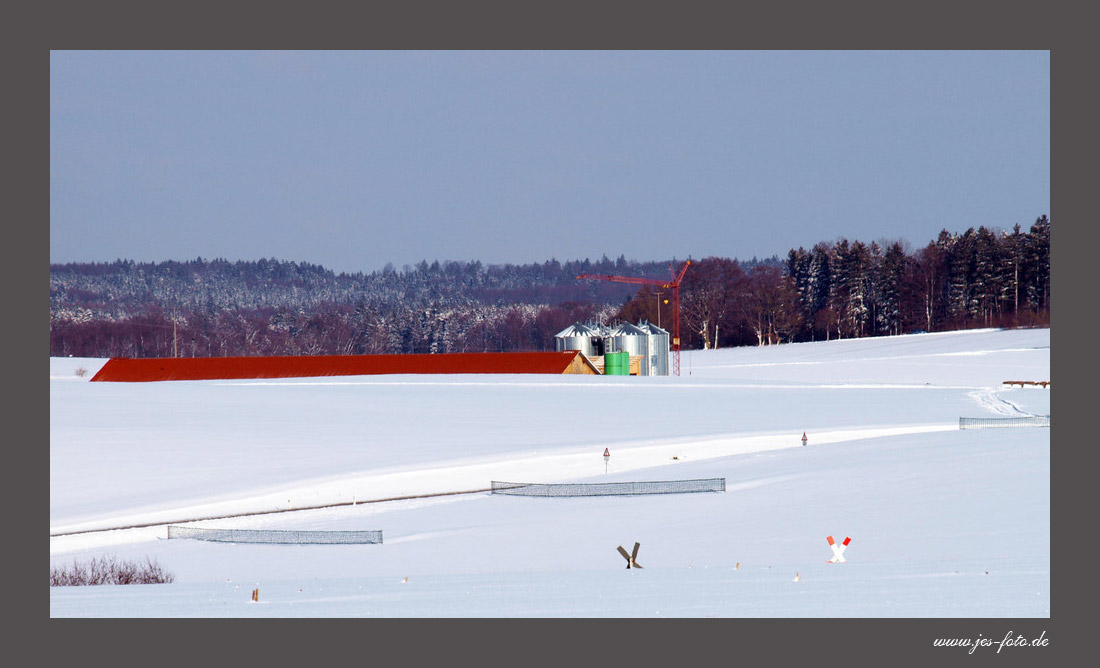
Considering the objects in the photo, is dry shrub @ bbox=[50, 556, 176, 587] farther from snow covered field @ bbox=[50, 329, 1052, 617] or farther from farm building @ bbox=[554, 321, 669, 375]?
farm building @ bbox=[554, 321, 669, 375]

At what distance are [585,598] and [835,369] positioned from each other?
6512cm

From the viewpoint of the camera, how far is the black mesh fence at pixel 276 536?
63.7 ft

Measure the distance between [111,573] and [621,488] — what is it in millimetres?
10852

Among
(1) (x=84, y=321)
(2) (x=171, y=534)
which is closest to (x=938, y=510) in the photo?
(2) (x=171, y=534)

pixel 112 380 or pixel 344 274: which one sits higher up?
pixel 344 274

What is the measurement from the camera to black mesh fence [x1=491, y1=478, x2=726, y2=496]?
2330cm

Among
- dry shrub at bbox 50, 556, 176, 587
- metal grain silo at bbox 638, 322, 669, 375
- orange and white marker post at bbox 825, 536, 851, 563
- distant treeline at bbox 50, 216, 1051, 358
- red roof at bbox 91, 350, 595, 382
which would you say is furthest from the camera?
distant treeline at bbox 50, 216, 1051, 358

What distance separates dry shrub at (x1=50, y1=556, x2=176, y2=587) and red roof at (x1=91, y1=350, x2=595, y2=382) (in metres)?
39.0

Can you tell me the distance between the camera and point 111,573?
17484mm

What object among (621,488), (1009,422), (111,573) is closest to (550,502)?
(621,488)

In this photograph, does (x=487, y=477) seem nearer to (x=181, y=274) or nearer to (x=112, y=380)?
(x=112, y=380)

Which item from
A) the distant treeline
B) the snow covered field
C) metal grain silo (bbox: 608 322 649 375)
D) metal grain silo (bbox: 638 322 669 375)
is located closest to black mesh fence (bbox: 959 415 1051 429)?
the snow covered field

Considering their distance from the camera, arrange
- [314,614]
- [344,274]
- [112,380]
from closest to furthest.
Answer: [314,614] < [112,380] < [344,274]

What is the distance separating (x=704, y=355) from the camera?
3866 inches
